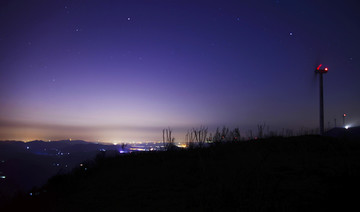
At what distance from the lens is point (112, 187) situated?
5621mm

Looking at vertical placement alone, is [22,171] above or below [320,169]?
below

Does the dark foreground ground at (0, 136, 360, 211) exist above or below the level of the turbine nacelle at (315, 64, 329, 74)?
below

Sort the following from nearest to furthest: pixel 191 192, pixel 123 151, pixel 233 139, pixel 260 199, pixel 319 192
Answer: pixel 260 199
pixel 319 192
pixel 191 192
pixel 233 139
pixel 123 151

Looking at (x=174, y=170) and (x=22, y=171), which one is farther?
(x=22, y=171)

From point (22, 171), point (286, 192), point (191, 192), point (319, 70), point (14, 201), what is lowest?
point (22, 171)

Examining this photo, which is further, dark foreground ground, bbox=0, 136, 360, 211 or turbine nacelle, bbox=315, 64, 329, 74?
turbine nacelle, bbox=315, 64, 329, 74

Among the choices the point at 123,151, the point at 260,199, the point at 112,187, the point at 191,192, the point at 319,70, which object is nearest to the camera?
the point at 260,199

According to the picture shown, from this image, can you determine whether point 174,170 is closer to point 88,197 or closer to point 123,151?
point 88,197

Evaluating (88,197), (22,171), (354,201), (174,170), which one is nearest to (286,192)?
(354,201)

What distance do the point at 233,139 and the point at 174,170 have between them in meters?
4.58

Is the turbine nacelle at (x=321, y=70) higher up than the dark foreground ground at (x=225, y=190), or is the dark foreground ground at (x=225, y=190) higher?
the turbine nacelle at (x=321, y=70)

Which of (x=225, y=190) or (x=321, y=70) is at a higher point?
(x=321, y=70)

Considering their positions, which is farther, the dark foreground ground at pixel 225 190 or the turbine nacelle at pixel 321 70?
the turbine nacelle at pixel 321 70

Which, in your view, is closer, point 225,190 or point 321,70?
point 225,190
